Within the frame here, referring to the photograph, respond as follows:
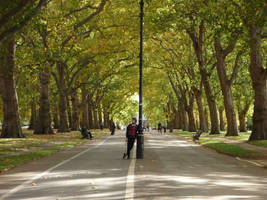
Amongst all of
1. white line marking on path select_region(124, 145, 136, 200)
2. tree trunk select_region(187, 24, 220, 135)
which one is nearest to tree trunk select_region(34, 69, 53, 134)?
tree trunk select_region(187, 24, 220, 135)

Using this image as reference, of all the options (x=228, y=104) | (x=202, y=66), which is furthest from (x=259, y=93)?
(x=228, y=104)

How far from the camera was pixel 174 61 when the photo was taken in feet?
165

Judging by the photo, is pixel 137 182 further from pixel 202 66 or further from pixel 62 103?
pixel 62 103

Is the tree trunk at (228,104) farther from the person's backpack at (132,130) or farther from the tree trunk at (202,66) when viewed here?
the person's backpack at (132,130)

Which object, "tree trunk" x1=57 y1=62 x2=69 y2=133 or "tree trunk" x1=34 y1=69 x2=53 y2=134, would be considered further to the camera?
"tree trunk" x1=57 y1=62 x2=69 y2=133

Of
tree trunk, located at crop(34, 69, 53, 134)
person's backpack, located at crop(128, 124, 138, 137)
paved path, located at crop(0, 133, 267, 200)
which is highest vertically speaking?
tree trunk, located at crop(34, 69, 53, 134)

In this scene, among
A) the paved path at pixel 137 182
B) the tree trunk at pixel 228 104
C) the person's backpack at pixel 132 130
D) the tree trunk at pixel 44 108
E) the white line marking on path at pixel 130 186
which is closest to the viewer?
the white line marking on path at pixel 130 186

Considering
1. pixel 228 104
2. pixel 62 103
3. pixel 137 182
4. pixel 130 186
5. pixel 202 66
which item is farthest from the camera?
pixel 62 103

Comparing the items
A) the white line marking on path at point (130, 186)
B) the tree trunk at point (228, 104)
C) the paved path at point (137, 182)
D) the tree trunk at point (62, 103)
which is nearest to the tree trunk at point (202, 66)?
the tree trunk at point (228, 104)

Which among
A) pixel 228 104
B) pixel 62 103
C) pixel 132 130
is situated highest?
pixel 62 103

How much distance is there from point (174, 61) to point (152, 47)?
13.8ft

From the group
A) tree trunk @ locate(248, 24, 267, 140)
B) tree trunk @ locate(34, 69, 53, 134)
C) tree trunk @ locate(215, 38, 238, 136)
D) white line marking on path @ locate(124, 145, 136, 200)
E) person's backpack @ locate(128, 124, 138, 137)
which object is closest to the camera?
white line marking on path @ locate(124, 145, 136, 200)

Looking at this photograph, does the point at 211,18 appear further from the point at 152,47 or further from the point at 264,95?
the point at 152,47

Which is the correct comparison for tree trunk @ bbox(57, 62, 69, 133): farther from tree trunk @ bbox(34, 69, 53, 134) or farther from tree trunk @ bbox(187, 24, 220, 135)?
tree trunk @ bbox(187, 24, 220, 135)
